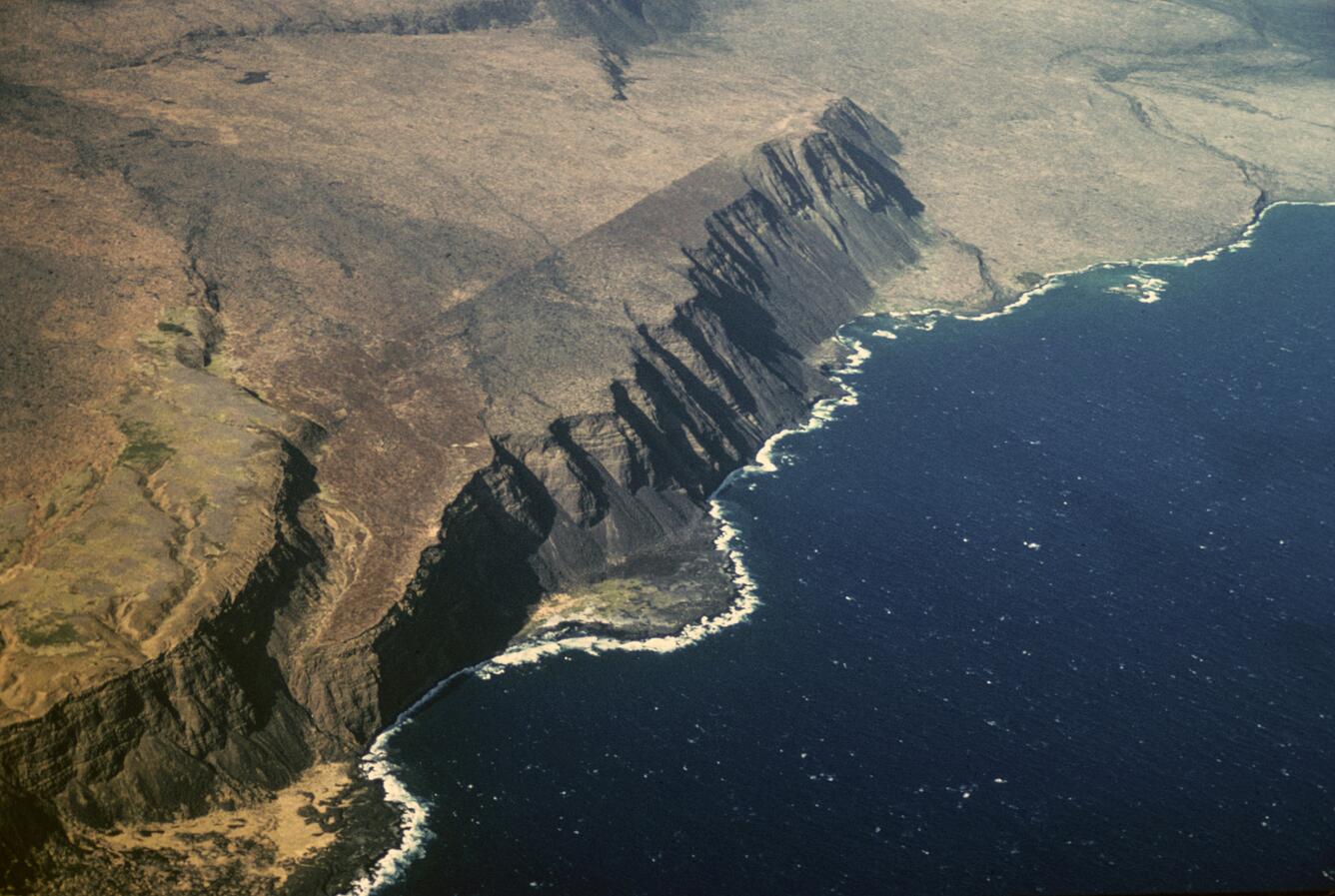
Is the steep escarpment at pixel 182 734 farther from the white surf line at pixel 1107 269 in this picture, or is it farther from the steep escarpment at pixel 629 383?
the white surf line at pixel 1107 269

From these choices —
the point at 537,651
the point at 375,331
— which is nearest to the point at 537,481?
the point at 537,651

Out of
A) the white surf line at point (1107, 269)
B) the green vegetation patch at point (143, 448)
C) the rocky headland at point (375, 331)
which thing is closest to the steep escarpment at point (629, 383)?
the rocky headland at point (375, 331)

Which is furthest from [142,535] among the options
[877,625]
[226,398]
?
[877,625]

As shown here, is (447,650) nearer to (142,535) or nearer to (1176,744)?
(142,535)

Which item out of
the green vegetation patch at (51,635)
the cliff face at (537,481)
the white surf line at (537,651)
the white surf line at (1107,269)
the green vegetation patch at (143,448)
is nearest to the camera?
the green vegetation patch at (51,635)

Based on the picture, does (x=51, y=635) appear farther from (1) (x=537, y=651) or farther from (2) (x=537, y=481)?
(2) (x=537, y=481)

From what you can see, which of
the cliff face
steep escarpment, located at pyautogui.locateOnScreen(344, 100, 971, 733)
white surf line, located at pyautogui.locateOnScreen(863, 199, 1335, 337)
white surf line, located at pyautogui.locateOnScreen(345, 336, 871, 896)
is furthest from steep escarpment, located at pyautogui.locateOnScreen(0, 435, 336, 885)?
white surf line, located at pyautogui.locateOnScreen(863, 199, 1335, 337)
